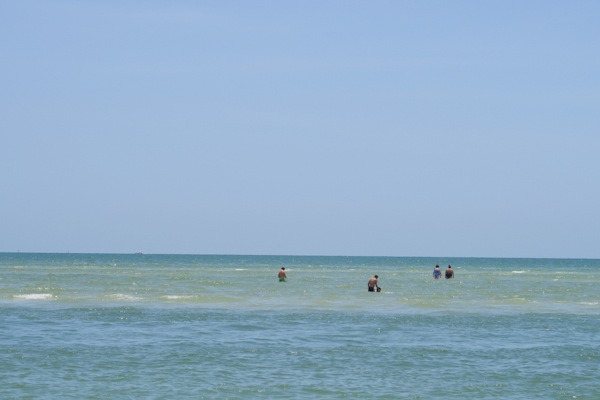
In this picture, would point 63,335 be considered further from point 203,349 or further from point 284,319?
point 284,319

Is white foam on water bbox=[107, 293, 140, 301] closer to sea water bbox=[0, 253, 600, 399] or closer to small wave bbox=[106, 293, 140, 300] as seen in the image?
small wave bbox=[106, 293, 140, 300]

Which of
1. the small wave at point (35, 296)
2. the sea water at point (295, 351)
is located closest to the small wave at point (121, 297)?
the small wave at point (35, 296)

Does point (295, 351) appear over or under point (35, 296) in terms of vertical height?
under

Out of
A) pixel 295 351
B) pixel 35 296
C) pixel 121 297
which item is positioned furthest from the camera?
pixel 121 297

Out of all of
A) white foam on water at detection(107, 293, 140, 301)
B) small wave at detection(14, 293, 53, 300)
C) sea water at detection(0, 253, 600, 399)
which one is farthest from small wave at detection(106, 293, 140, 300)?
sea water at detection(0, 253, 600, 399)

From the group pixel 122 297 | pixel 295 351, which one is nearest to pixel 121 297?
pixel 122 297

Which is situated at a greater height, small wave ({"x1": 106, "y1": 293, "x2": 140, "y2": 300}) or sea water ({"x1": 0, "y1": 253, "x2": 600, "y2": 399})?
small wave ({"x1": 106, "y1": 293, "x2": 140, "y2": 300})

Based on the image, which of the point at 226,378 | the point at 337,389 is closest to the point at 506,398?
the point at 337,389

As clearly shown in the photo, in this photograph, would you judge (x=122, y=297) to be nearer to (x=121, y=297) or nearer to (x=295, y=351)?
(x=121, y=297)

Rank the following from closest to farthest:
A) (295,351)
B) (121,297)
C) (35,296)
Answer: (295,351) → (35,296) → (121,297)

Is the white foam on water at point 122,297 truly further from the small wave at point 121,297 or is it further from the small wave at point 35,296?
the small wave at point 35,296

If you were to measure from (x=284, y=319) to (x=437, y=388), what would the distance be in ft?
47.2

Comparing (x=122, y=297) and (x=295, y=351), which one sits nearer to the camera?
(x=295, y=351)

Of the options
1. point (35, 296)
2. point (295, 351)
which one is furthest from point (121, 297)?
point (295, 351)
